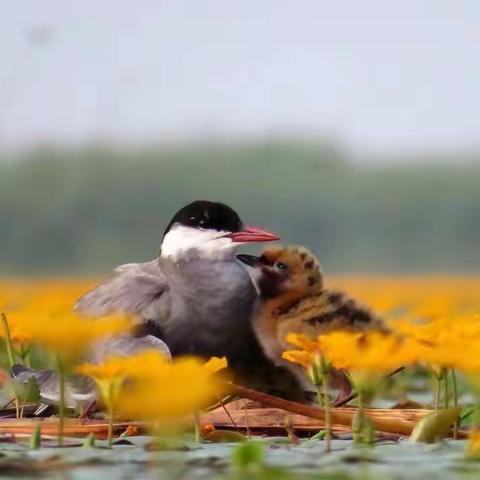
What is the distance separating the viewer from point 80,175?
2623 centimetres

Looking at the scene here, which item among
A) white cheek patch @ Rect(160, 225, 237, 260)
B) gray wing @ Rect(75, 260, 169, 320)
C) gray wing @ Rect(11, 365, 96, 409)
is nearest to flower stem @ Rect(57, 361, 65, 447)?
gray wing @ Rect(11, 365, 96, 409)

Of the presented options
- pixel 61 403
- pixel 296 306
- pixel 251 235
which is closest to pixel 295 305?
pixel 296 306

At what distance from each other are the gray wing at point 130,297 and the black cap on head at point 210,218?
26 cm

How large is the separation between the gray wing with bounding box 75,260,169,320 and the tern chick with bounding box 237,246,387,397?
387 mm

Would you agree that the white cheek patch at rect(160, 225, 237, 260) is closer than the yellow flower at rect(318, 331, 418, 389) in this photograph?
No

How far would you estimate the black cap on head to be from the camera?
4.93m

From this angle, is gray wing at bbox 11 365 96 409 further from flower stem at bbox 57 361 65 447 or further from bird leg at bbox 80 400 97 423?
flower stem at bbox 57 361 65 447

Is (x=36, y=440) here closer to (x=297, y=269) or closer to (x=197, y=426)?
(x=197, y=426)

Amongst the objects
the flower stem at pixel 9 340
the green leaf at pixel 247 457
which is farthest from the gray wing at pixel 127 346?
the green leaf at pixel 247 457

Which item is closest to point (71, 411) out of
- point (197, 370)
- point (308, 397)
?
point (308, 397)

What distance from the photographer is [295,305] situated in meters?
5.22

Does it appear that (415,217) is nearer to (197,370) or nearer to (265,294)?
(265,294)

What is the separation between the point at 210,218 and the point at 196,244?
0.11m

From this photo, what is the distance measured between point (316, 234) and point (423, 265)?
252cm
